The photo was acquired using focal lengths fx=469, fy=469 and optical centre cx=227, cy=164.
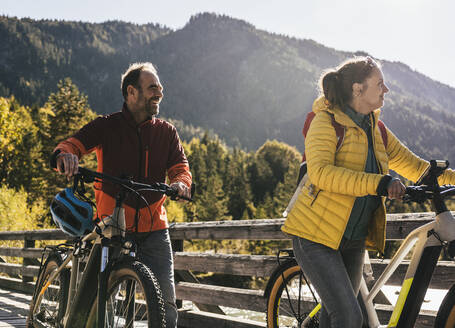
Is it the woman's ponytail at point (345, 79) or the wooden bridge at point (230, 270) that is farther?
the wooden bridge at point (230, 270)

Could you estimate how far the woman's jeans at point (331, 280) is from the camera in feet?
7.79

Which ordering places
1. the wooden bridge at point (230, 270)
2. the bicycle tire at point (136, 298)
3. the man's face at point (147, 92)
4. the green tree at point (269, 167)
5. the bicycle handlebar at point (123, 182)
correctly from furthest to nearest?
the green tree at point (269, 167)
the wooden bridge at point (230, 270)
the man's face at point (147, 92)
the bicycle handlebar at point (123, 182)
the bicycle tire at point (136, 298)

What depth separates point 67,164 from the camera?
8.27 feet

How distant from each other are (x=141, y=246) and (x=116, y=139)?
711 millimetres

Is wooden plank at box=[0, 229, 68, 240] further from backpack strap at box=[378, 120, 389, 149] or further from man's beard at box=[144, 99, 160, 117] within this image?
backpack strap at box=[378, 120, 389, 149]

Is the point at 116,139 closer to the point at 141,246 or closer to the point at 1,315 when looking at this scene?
the point at 141,246

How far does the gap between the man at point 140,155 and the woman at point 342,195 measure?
0.83 m

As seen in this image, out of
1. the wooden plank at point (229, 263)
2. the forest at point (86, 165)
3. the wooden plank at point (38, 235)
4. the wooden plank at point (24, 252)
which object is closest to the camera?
the wooden plank at point (229, 263)

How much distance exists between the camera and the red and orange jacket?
9.84 feet

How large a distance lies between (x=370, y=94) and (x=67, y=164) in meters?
1.68

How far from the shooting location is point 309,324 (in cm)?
297

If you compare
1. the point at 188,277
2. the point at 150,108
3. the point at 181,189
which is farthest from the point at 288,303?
the point at 188,277

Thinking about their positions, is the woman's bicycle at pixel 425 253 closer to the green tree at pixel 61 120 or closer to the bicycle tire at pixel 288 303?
the bicycle tire at pixel 288 303

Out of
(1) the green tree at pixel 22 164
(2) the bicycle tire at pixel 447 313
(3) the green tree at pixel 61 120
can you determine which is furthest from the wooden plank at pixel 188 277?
(1) the green tree at pixel 22 164
